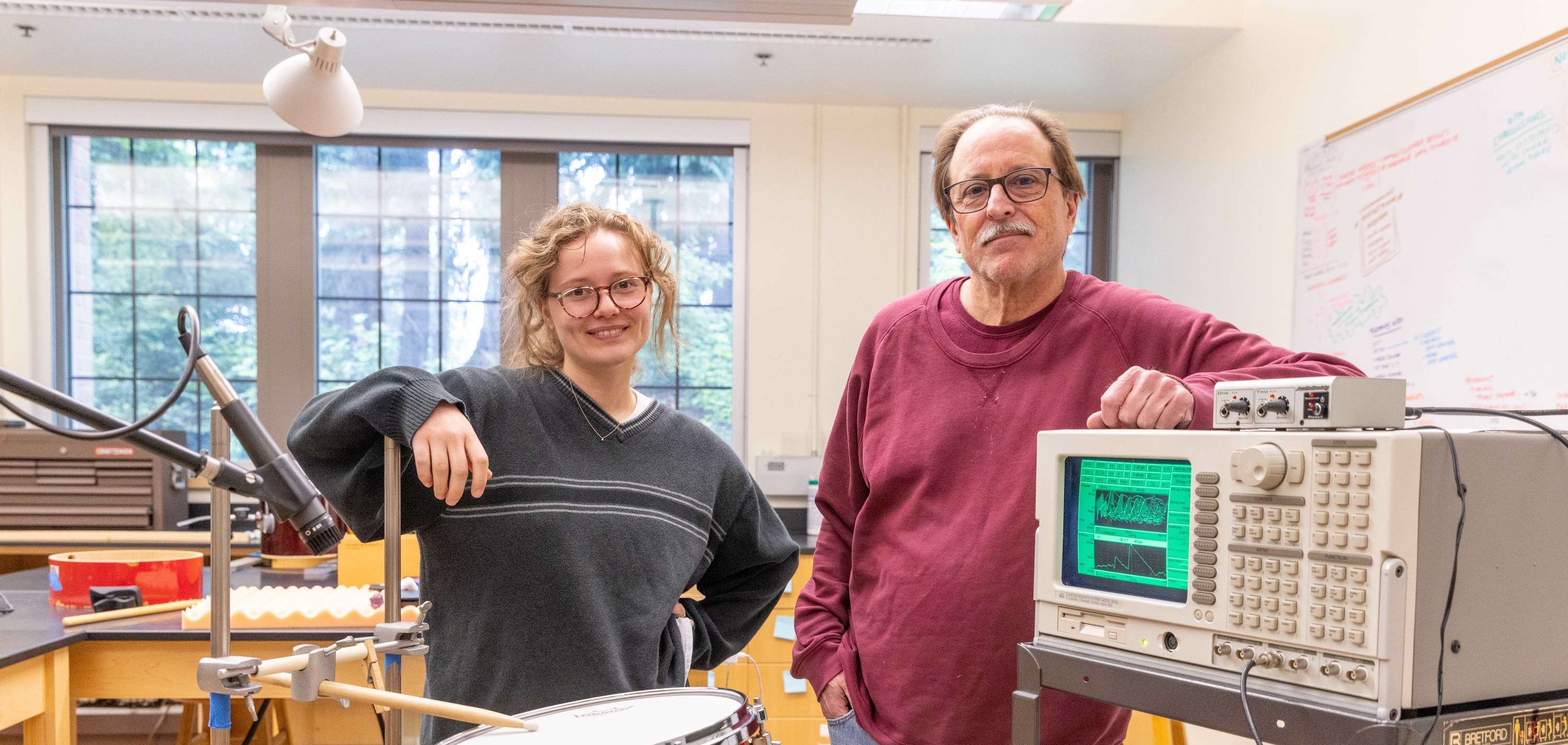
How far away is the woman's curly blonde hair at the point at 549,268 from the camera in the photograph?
48.3 inches

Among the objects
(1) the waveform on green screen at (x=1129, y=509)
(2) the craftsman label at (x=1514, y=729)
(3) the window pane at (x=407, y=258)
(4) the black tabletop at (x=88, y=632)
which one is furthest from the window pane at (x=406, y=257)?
(2) the craftsman label at (x=1514, y=729)

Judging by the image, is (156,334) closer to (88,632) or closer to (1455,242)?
(88,632)

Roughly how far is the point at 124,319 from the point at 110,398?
300 mm

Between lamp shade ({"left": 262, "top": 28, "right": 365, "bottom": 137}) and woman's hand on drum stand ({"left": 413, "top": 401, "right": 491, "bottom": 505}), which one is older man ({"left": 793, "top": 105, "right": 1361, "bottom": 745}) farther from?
lamp shade ({"left": 262, "top": 28, "right": 365, "bottom": 137})

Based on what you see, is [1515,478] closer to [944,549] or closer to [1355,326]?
[944,549]

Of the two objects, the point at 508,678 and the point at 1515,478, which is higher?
the point at 1515,478

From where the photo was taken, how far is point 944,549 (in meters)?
1.09

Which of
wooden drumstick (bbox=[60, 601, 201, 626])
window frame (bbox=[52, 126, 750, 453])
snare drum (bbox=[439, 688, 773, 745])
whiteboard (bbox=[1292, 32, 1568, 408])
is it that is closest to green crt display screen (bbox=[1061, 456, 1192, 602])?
snare drum (bbox=[439, 688, 773, 745])

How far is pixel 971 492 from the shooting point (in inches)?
43.0

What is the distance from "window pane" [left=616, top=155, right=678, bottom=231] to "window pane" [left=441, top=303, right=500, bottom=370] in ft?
2.19

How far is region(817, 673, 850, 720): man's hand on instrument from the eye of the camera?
1.21 metres

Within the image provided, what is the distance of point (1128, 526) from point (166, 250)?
3.97 m

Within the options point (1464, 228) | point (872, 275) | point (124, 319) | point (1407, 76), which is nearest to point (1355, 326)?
point (1464, 228)

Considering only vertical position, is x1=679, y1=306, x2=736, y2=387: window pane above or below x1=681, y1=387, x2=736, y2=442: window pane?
above
